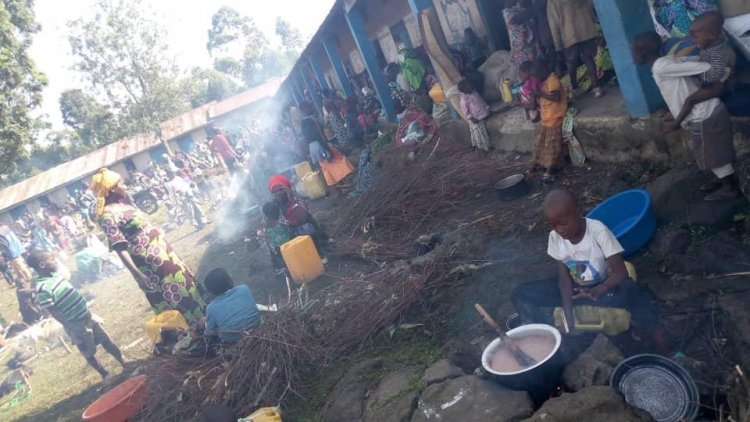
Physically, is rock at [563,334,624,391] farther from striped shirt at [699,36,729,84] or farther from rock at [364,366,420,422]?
striped shirt at [699,36,729,84]

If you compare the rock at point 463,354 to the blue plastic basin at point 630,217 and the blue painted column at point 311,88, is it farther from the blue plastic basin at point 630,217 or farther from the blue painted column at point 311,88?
the blue painted column at point 311,88

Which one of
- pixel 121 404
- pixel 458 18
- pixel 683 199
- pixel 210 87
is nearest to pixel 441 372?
pixel 683 199

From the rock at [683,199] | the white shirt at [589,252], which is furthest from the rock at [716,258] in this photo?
the white shirt at [589,252]

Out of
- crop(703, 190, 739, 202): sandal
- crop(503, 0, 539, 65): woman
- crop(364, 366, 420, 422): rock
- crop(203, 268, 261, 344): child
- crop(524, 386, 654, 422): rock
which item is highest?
crop(503, 0, 539, 65): woman

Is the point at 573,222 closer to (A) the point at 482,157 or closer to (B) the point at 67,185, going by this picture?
(A) the point at 482,157

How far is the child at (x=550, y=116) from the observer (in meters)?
6.09

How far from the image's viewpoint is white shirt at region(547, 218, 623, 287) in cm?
318

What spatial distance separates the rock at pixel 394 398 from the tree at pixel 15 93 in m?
19.4

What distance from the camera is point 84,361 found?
8734 mm

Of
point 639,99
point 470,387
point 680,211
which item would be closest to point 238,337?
point 470,387

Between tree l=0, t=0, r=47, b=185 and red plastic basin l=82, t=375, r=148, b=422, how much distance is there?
1713cm

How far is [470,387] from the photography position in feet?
10.2

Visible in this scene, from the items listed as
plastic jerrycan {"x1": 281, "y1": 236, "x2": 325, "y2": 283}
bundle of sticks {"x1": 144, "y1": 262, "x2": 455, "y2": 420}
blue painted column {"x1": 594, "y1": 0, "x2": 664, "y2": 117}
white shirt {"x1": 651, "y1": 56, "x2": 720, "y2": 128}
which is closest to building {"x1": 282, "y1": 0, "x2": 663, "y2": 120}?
blue painted column {"x1": 594, "y1": 0, "x2": 664, "y2": 117}

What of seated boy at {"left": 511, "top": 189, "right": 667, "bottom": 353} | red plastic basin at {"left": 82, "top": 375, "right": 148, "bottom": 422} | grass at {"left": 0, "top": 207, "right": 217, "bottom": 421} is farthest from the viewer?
grass at {"left": 0, "top": 207, "right": 217, "bottom": 421}
